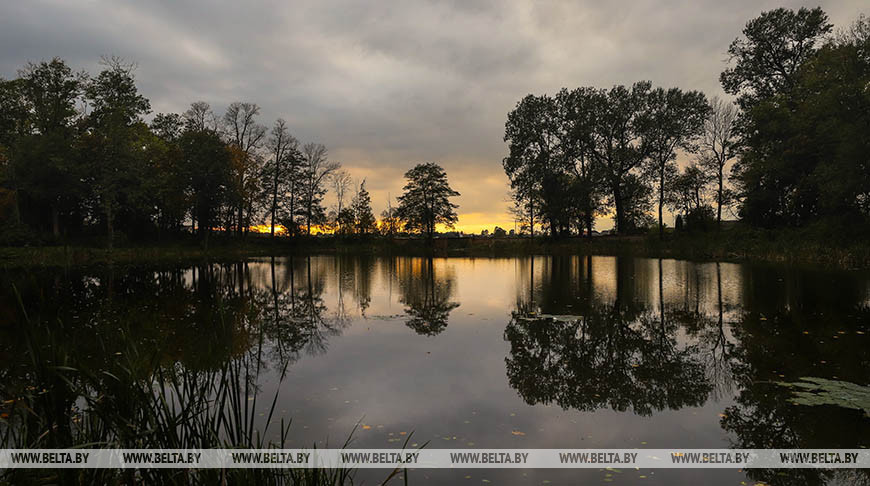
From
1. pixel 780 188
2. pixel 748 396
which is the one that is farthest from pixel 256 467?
pixel 780 188

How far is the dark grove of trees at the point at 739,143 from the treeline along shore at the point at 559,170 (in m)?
0.13

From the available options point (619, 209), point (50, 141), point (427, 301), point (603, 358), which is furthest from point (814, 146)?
point (50, 141)

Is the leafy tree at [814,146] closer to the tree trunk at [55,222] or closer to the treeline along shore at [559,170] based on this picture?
the treeline along shore at [559,170]

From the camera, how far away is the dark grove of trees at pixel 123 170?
123 feet

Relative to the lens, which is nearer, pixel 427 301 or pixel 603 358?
pixel 603 358

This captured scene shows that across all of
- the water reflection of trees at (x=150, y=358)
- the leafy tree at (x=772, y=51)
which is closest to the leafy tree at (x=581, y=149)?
the leafy tree at (x=772, y=51)

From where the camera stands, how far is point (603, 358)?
26.4ft

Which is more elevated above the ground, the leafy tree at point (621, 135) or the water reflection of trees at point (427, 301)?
the leafy tree at point (621, 135)

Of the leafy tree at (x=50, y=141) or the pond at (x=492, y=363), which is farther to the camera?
the leafy tree at (x=50, y=141)

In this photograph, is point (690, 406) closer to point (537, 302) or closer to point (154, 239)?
point (537, 302)

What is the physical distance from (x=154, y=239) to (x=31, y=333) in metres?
53.3

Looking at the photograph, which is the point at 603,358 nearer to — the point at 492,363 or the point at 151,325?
the point at 492,363

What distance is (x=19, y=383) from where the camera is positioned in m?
6.18

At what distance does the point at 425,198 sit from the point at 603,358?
6515 cm
